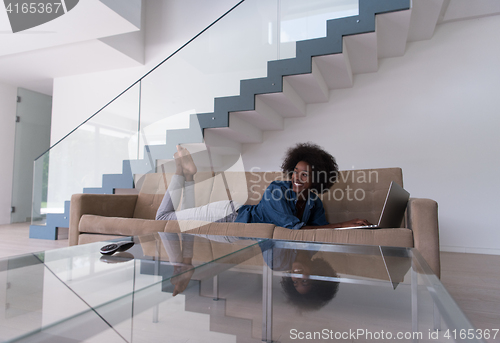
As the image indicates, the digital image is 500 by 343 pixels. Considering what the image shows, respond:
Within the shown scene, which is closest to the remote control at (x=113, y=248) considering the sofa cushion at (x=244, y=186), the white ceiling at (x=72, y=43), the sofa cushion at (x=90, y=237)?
the sofa cushion at (x=90, y=237)

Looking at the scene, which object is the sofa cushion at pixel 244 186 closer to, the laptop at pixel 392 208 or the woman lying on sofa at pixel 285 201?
the woman lying on sofa at pixel 285 201

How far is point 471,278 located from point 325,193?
43.7 inches

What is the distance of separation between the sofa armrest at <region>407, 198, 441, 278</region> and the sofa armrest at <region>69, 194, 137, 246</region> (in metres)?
2.35

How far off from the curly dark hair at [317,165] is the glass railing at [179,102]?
1061 millimetres

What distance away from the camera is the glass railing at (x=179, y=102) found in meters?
3.08

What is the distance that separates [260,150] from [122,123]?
64.8 inches

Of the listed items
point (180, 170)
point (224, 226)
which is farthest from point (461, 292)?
point (180, 170)

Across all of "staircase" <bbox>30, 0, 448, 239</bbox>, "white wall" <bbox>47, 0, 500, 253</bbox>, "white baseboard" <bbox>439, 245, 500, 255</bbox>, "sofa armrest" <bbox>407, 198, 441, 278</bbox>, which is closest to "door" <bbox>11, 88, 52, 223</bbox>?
"staircase" <bbox>30, 0, 448, 239</bbox>

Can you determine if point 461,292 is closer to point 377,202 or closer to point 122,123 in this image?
point 377,202

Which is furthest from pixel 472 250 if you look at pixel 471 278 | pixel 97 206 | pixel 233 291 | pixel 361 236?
pixel 97 206

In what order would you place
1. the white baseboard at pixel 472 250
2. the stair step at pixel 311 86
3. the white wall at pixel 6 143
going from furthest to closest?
1. the white wall at pixel 6 143
2. the white baseboard at pixel 472 250
3. the stair step at pixel 311 86

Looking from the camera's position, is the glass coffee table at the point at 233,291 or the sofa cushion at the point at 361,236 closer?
the glass coffee table at the point at 233,291

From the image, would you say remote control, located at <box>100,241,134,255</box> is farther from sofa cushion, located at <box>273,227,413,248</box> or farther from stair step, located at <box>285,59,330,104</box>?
stair step, located at <box>285,59,330,104</box>

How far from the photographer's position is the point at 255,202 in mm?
2596
